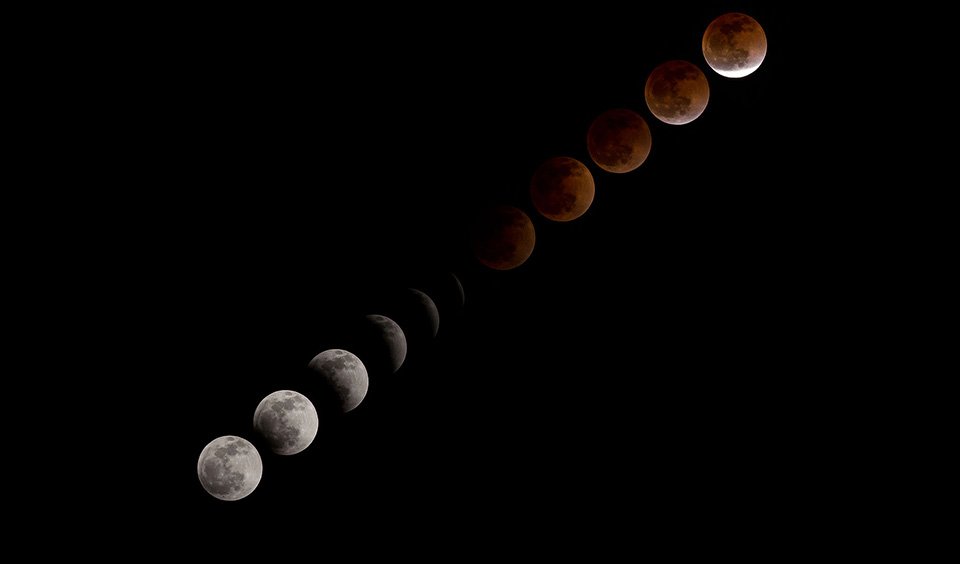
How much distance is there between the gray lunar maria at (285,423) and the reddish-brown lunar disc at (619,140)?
1179 mm

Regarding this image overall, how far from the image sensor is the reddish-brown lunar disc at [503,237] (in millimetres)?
2486

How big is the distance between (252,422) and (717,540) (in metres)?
1.86

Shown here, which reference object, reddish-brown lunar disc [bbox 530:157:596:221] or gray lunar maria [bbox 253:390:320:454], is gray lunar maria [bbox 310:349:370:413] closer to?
gray lunar maria [bbox 253:390:320:454]

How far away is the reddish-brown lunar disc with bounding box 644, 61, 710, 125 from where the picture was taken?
2432 mm

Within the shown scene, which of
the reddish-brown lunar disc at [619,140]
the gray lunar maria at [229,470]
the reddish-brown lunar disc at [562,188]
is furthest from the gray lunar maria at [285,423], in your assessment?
the reddish-brown lunar disc at [619,140]

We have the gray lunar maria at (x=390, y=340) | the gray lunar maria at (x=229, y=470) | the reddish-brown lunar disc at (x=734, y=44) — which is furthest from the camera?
the gray lunar maria at (x=390, y=340)

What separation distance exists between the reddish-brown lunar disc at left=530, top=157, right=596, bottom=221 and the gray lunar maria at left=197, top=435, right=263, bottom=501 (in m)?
1.14

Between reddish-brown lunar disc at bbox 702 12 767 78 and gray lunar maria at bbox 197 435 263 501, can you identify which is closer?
gray lunar maria at bbox 197 435 263 501

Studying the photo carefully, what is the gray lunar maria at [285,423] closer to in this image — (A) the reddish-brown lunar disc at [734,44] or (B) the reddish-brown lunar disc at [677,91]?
(B) the reddish-brown lunar disc at [677,91]

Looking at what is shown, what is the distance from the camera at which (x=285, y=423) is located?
2359 mm

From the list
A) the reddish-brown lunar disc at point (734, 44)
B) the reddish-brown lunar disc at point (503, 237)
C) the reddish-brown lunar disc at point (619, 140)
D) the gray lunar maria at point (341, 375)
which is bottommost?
the gray lunar maria at point (341, 375)

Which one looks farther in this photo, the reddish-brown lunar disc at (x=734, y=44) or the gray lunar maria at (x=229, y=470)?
the reddish-brown lunar disc at (x=734, y=44)

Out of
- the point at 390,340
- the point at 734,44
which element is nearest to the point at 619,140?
the point at 734,44

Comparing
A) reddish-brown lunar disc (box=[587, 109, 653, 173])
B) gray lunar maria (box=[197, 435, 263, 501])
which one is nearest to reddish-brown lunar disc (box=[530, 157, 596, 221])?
reddish-brown lunar disc (box=[587, 109, 653, 173])
